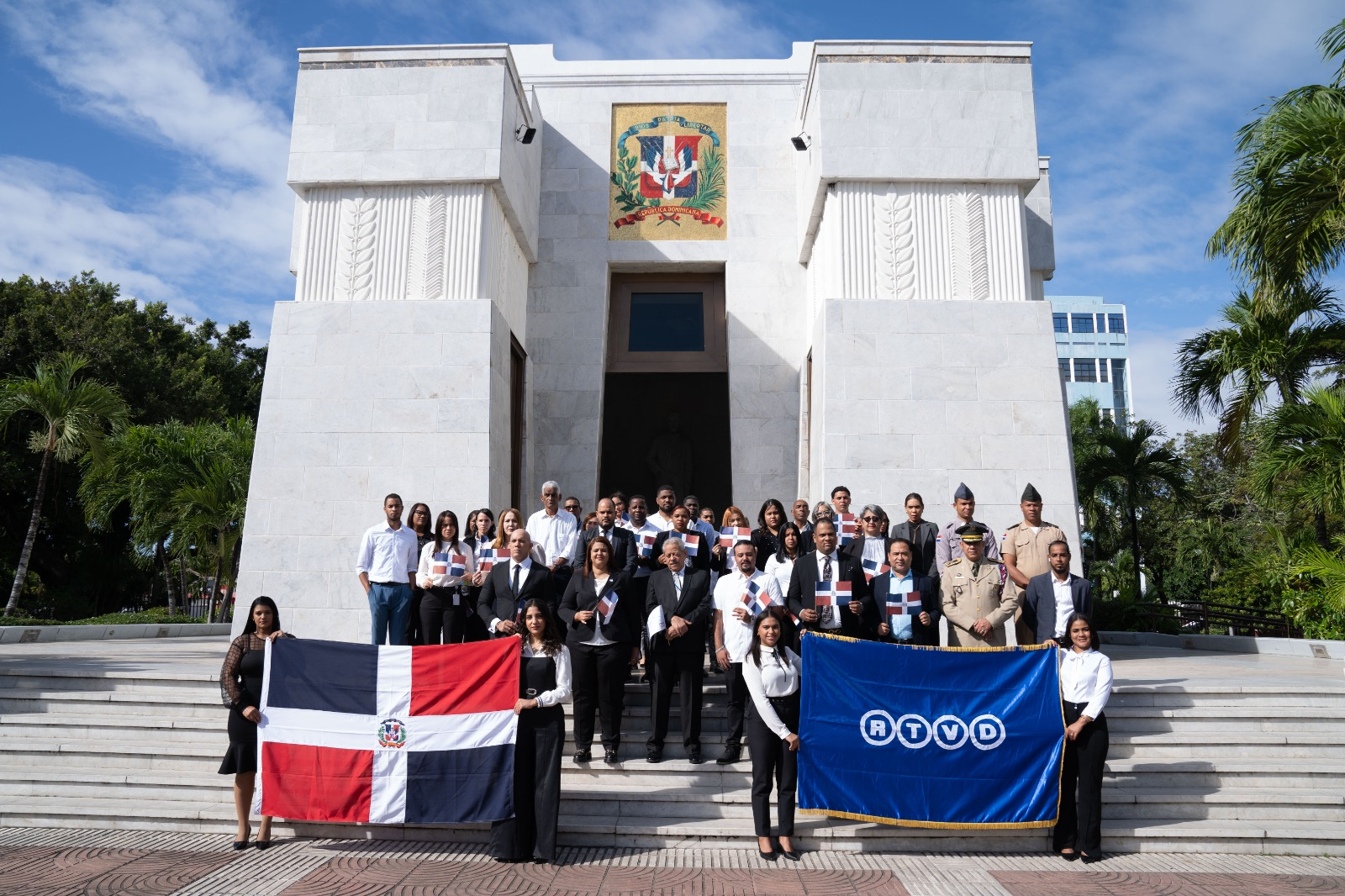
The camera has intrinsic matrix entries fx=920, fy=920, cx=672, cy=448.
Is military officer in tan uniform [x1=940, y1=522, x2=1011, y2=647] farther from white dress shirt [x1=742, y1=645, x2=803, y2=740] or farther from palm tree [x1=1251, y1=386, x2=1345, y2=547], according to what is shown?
palm tree [x1=1251, y1=386, x2=1345, y2=547]

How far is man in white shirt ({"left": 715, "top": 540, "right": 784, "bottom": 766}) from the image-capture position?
22.2 feet

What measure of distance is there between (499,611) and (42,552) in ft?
81.7

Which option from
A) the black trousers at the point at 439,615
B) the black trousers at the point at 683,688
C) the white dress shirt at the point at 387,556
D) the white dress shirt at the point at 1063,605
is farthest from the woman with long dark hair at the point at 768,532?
the white dress shirt at the point at 387,556

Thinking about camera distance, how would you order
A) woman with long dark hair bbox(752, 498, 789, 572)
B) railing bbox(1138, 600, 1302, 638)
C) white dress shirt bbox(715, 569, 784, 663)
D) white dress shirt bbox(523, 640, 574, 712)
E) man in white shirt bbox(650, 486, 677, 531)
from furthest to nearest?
railing bbox(1138, 600, 1302, 638) → man in white shirt bbox(650, 486, 677, 531) → woman with long dark hair bbox(752, 498, 789, 572) → white dress shirt bbox(715, 569, 784, 663) → white dress shirt bbox(523, 640, 574, 712)

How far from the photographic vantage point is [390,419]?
1205 cm

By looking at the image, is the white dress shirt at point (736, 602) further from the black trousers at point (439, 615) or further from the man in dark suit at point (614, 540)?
the black trousers at point (439, 615)

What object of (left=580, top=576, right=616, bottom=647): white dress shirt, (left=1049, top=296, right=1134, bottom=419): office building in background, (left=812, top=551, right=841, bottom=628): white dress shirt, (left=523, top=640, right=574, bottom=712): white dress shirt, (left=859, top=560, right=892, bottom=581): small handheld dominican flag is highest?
(left=1049, top=296, right=1134, bottom=419): office building in background

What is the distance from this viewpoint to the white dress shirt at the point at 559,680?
6.16 m

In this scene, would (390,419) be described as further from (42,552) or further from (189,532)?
(42,552)

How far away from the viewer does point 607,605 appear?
23.4ft

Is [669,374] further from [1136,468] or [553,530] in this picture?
[1136,468]

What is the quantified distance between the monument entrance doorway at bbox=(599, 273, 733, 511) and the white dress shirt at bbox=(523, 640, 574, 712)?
30.4ft

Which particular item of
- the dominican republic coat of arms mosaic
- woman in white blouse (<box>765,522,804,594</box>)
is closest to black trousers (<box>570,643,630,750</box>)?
woman in white blouse (<box>765,522,804,594</box>)

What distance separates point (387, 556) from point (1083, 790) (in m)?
6.04
